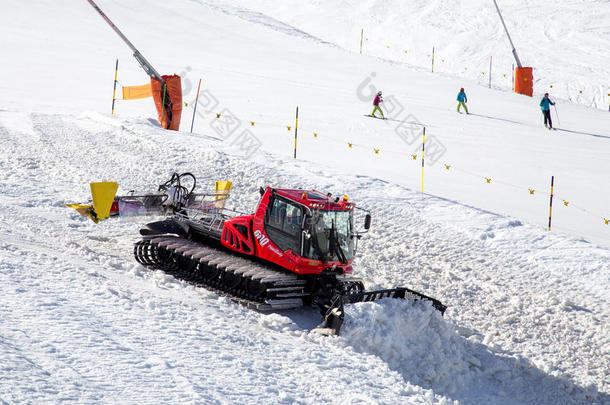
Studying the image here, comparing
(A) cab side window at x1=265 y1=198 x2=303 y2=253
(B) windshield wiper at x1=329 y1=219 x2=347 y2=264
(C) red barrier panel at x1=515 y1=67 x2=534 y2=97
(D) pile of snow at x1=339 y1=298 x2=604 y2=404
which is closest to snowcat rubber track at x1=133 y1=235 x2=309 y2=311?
(A) cab side window at x1=265 y1=198 x2=303 y2=253

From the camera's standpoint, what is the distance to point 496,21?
4534 cm

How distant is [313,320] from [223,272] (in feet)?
5.58

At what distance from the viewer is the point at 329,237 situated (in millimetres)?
10781

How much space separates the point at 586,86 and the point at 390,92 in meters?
12.6

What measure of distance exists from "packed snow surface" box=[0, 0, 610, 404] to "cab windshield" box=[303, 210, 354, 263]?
3.31 ft

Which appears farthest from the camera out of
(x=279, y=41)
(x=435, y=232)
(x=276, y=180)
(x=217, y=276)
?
(x=279, y=41)

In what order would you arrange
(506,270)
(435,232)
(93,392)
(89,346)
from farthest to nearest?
(435,232)
(506,270)
(89,346)
(93,392)

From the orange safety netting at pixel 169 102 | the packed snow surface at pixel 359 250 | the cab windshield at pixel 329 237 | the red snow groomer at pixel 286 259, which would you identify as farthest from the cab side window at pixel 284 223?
the orange safety netting at pixel 169 102

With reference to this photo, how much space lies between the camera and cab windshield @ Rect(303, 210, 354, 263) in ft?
34.8

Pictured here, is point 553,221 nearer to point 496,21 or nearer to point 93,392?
point 93,392

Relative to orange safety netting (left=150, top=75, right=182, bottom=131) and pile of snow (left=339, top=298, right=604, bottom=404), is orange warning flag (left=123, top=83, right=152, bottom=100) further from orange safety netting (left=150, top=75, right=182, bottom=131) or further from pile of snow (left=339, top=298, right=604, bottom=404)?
pile of snow (left=339, top=298, right=604, bottom=404)

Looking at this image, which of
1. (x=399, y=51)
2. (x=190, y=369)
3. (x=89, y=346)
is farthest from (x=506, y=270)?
(x=399, y=51)

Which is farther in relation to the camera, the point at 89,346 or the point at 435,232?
the point at 435,232

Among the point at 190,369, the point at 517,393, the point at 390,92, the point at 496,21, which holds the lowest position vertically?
the point at 517,393
